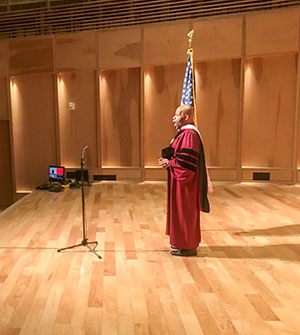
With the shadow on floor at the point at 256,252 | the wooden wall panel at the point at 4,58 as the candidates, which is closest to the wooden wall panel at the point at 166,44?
the wooden wall panel at the point at 4,58

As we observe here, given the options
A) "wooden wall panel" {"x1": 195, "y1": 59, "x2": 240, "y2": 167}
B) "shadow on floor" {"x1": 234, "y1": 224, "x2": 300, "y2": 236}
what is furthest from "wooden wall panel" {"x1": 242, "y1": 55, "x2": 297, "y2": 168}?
"shadow on floor" {"x1": 234, "y1": 224, "x2": 300, "y2": 236}

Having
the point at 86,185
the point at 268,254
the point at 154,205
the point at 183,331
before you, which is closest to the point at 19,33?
the point at 86,185

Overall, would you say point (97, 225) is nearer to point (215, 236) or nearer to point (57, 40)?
point (215, 236)

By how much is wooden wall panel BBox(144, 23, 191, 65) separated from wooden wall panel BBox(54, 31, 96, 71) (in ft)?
3.69

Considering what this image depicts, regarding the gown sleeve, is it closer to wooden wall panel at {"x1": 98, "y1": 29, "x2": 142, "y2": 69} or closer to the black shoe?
the black shoe

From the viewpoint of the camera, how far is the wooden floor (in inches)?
78.4

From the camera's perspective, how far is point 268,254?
3.06 metres

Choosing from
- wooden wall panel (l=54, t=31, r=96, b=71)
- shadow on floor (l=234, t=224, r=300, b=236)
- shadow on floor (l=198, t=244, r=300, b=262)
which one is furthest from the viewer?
wooden wall panel (l=54, t=31, r=96, b=71)

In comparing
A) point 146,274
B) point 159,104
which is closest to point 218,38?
point 159,104

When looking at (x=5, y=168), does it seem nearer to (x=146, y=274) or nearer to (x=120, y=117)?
(x=120, y=117)

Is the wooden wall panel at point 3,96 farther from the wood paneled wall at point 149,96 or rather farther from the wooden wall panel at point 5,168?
the wooden wall panel at point 5,168

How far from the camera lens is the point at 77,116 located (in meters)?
7.15

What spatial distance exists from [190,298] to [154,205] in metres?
2.70

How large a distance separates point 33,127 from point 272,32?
508 centimetres
